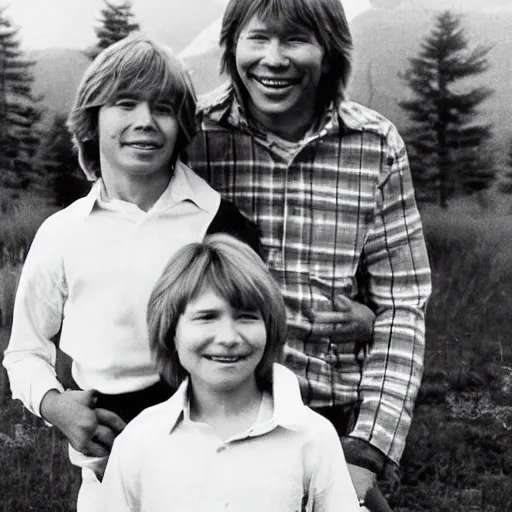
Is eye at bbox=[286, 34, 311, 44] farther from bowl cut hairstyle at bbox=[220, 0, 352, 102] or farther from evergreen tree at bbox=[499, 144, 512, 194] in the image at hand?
evergreen tree at bbox=[499, 144, 512, 194]

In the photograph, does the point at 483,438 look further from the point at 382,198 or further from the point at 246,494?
the point at 246,494

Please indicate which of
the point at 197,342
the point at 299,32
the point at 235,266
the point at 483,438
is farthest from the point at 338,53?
the point at 483,438

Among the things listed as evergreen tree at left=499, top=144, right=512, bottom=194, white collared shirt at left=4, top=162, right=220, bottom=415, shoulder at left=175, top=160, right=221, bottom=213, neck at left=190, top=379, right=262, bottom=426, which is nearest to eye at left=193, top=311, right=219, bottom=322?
neck at left=190, top=379, right=262, bottom=426

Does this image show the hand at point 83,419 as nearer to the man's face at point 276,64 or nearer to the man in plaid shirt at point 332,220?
the man in plaid shirt at point 332,220

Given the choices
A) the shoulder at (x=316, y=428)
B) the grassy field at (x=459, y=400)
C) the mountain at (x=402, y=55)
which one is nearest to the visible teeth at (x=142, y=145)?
the shoulder at (x=316, y=428)

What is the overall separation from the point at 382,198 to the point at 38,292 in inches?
34.1

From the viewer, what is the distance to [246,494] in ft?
6.23

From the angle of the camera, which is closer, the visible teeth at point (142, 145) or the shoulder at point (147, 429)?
the shoulder at point (147, 429)

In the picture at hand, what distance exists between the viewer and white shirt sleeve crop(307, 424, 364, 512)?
1.93 meters

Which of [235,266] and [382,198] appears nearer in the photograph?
[235,266]

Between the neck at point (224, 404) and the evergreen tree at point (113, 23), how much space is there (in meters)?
1.32

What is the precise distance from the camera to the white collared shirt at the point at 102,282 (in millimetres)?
2164

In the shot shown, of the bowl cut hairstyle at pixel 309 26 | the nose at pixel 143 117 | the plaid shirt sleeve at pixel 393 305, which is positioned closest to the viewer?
the nose at pixel 143 117

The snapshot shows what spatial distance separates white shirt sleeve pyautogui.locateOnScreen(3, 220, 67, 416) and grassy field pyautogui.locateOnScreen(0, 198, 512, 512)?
740 millimetres
